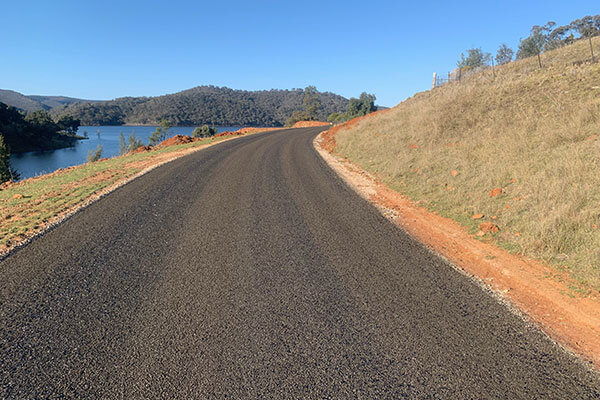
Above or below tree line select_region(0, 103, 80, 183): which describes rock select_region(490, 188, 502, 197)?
below

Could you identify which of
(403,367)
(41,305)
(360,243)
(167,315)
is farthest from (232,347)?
(360,243)

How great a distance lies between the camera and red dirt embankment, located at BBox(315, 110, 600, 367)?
3912 mm

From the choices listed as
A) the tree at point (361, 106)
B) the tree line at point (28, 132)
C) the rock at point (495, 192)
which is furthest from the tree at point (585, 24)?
the tree line at point (28, 132)

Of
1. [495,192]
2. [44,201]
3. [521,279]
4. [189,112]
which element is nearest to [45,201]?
[44,201]

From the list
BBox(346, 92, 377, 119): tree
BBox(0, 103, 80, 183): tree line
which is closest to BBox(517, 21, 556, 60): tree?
BBox(346, 92, 377, 119): tree

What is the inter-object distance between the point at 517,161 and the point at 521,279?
4980mm

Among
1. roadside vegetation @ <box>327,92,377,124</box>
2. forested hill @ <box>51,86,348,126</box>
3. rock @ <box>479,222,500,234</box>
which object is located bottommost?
rock @ <box>479,222,500,234</box>

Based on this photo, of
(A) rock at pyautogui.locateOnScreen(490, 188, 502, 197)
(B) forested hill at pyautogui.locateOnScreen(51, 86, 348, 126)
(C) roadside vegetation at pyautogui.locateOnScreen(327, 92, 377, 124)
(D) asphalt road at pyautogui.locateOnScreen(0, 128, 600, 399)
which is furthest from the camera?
(B) forested hill at pyautogui.locateOnScreen(51, 86, 348, 126)

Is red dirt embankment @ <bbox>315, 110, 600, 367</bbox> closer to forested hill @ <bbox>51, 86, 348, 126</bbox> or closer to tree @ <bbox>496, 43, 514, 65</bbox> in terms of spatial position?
tree @ <bbox>496, 43, 514, 65</bbox>

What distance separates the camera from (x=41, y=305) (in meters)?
4.34

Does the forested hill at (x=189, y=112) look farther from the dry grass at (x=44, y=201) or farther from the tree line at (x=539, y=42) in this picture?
the dry grass at (x=44, y=201)

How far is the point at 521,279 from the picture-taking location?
5.11m

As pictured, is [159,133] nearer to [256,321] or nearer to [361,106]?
[361,106]

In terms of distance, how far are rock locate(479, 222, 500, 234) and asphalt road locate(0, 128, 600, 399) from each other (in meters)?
1.61
